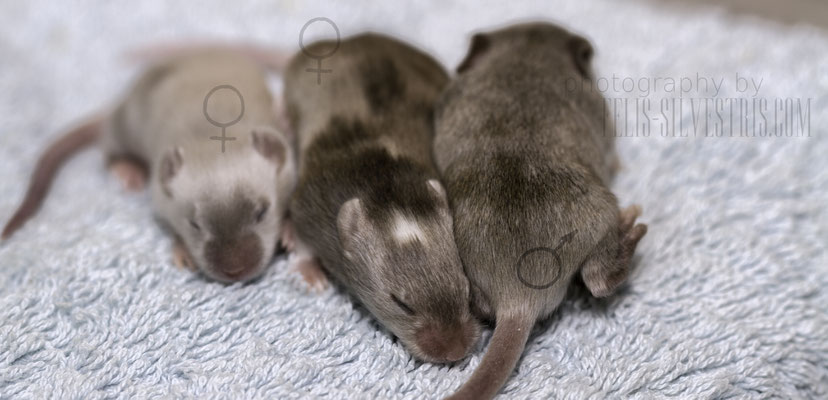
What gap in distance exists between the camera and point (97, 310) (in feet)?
8.96

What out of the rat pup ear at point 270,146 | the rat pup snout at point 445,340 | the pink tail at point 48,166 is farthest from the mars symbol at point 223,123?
the rat pup snout at point 445,340

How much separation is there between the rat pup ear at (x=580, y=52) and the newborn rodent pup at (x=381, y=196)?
0.62 m

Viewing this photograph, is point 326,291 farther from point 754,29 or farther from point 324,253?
point 754,29

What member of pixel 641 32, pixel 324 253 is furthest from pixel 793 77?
pixel 324 253

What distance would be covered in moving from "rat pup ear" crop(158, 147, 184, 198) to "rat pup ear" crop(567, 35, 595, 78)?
1763 mm

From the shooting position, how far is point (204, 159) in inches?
121

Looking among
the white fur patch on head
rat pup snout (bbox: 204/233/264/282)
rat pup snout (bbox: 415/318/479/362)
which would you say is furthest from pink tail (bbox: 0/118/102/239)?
rat pup snout (bbox: 415/318/479/362)

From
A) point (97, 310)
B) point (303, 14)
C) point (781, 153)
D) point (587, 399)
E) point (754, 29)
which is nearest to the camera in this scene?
point (587, 399)

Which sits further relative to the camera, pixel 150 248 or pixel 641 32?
pixel 641 32

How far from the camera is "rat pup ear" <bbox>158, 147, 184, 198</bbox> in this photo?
10.2 feet

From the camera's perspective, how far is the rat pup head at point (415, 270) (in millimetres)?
2424

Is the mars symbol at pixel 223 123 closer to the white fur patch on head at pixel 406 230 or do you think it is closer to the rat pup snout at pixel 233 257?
the rat pup snout at pixel 233 257

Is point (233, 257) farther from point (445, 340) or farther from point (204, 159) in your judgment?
point (445, 340)

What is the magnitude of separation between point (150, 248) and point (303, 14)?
6.67 ft
